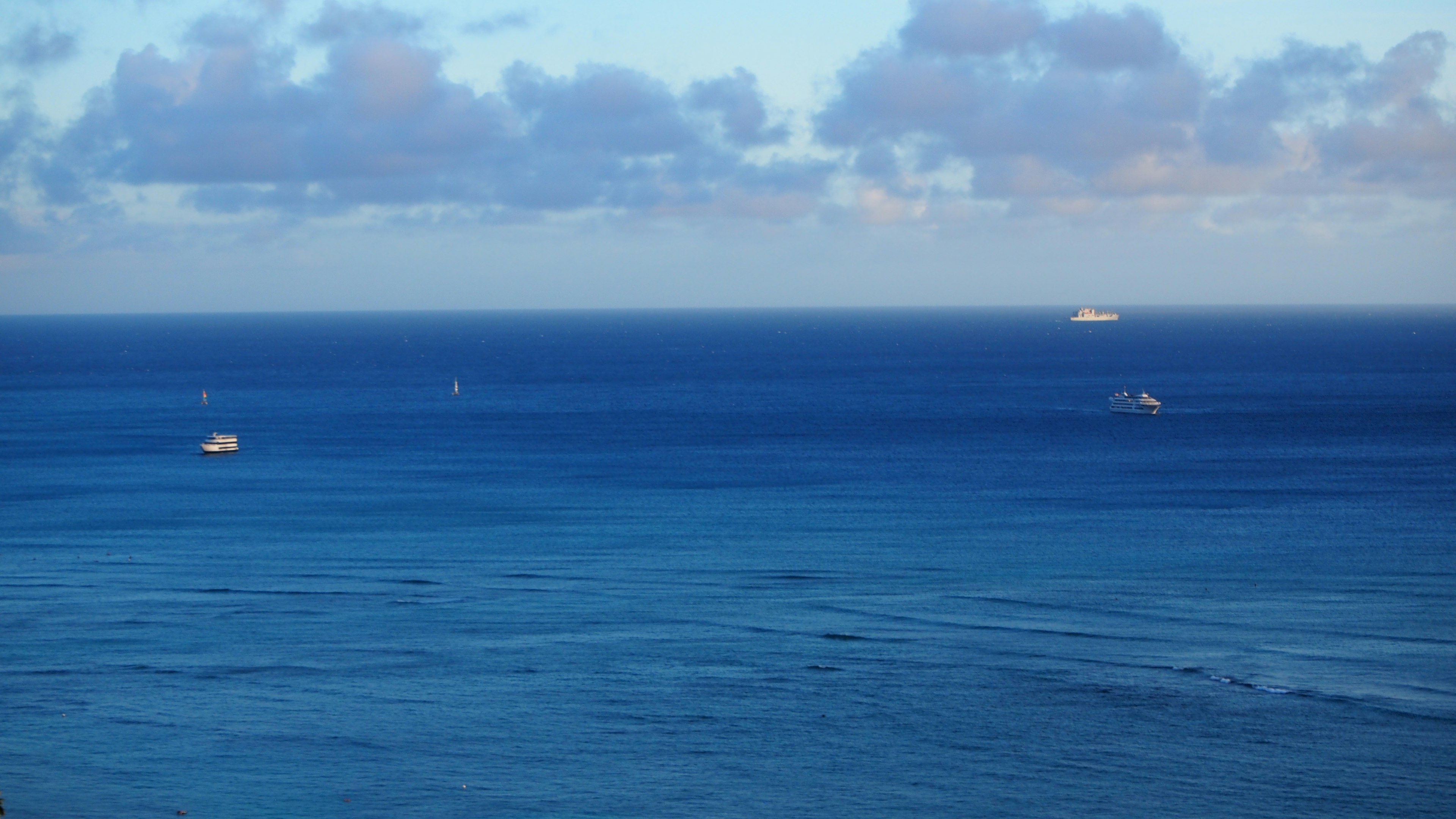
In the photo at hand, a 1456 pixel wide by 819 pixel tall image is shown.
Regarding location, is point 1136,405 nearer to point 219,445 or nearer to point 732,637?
point 219,445

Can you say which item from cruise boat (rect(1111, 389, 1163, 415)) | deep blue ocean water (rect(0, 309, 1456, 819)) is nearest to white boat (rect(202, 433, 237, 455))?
deep blue ocean water (rect(0, 309, 1456, 819))

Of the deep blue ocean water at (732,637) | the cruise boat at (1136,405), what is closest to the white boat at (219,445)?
the deep blue ocean water at (732,637)

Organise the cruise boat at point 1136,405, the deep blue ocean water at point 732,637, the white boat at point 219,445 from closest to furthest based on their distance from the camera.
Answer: the deep blue ocean water at point 732,637 → the white boat at point 219,445 → the cruise boat at point 1136,405

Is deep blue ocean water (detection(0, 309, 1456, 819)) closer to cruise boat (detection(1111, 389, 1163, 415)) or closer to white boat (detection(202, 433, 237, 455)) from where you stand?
white boat (detection(202, 433, 237, 455))

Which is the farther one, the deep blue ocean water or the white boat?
the white boat

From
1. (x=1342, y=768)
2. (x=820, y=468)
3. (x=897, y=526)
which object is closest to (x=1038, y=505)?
(x=897, y=526)

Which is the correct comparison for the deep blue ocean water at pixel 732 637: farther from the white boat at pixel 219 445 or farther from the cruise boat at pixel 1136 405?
the cruise boat at pixel 1136 405
